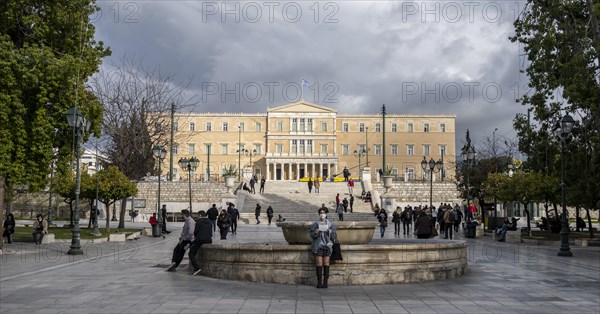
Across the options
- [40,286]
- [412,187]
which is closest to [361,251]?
[40,286]

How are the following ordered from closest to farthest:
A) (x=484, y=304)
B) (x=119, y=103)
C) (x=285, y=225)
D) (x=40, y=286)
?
(x=484, y=304) < (x=40, y=286) < (x=285, y=225) < (x=119, y=103)

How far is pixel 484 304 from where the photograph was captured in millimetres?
8383

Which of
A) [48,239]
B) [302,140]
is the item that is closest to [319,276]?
[48,239]

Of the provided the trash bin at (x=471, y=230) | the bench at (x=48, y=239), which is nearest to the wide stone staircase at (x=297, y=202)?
the trash bin at (x=471, y=230)

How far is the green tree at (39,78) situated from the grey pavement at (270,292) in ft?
15.3

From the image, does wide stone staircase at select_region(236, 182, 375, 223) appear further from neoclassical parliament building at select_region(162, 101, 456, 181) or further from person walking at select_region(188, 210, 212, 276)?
neoclassical parliament building at select_region(162, 101, 456, 181)

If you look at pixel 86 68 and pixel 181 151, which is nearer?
pixel 86 68

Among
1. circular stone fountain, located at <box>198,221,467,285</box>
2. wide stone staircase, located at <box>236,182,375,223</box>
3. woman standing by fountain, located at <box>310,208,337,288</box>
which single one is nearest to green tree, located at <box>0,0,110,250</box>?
circular stone fountain, located at <box>198,221,467,285</box>

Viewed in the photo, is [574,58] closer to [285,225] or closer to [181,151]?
[285,225]

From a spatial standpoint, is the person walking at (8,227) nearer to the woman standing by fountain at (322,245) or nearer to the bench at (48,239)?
the bench at (48,239)

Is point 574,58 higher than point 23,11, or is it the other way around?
point 23,11

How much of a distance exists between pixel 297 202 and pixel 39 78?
2841 cm

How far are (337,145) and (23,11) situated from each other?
7804 centimetres

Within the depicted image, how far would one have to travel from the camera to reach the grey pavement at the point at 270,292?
8.01 meters
